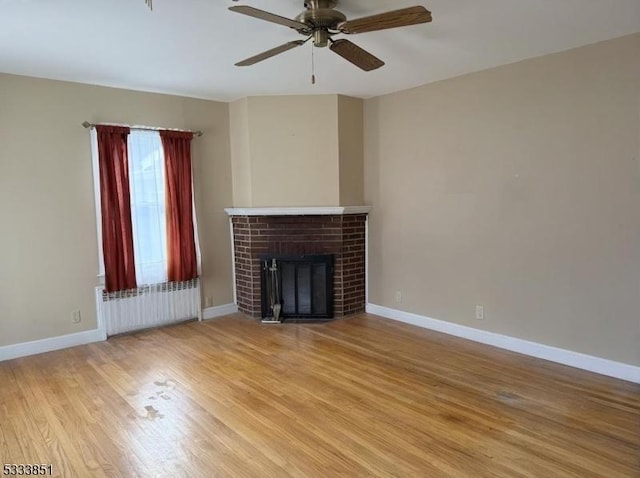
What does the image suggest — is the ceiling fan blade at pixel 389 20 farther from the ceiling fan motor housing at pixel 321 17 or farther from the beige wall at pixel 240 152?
the beige wall at pixel 240 152

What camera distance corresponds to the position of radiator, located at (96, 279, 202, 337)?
4258mm

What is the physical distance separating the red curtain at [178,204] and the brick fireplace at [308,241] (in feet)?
1.87

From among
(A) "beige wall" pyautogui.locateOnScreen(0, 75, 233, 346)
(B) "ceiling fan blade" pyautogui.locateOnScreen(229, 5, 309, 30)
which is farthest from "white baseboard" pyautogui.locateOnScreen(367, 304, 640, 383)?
(A) "beige wall" pyautogui.locateOnScreen(0, 75, 233, 346)

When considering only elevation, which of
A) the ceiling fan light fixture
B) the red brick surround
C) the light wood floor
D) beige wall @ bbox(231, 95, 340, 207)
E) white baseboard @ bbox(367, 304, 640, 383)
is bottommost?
the light wood floor

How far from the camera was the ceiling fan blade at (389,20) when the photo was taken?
208cm

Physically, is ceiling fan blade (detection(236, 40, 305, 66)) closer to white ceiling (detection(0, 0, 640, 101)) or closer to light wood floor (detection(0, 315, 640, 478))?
white ceiling (detection(0, 0, 640, 101))

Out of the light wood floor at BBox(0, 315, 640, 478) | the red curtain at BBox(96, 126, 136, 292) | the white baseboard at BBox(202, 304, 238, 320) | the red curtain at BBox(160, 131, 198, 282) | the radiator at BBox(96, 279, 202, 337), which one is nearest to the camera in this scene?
the light wood floor at BBox(0, 315, 640, 478)

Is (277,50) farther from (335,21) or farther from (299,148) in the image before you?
(299,148)

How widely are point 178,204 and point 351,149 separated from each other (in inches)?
78.7

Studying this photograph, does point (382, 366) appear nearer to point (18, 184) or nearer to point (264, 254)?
point (264, 254)

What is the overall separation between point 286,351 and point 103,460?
179 centimetres

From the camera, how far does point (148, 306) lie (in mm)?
4520

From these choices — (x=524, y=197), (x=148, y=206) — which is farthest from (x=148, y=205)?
(x=524, y=197)

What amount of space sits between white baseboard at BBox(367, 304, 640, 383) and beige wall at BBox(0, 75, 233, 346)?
10.7 ft
